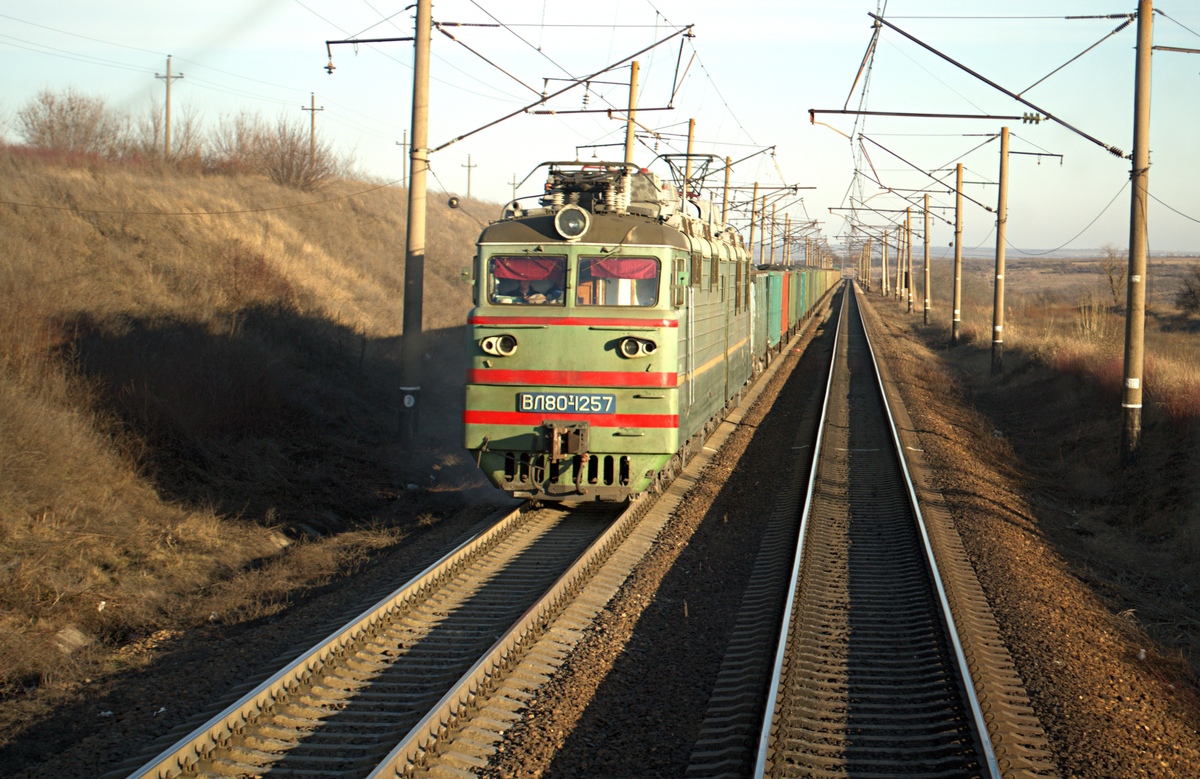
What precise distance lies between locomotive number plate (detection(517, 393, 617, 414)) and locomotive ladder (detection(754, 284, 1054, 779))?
98.0 inches

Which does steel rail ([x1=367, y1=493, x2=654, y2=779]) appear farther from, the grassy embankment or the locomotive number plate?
the grassy embankment

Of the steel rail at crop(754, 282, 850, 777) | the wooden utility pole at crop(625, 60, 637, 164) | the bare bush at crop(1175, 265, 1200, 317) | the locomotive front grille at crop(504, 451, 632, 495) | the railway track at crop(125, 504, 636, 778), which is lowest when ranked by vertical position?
the railway track at crop(125, 504, 636, 778)

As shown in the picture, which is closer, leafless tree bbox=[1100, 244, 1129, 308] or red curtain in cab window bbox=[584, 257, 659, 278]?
red curtain in cab window bbox=[584, 257, 659, 278]

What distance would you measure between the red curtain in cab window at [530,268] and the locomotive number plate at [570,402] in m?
1.30

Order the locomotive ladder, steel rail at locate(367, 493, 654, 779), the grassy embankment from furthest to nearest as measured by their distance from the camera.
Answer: the grassy embankment, the locomotive ladder, steel rail at locate(367, 493, 654, 779)

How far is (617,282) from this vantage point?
10375 millimetres

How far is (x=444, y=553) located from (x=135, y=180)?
20915mm

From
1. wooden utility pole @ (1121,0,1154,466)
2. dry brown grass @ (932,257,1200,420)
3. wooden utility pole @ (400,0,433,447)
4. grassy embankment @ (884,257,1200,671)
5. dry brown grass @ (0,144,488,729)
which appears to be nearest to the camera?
Answer: dry brown grass @ (0,144,488,729)

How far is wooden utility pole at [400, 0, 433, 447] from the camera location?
1448cm

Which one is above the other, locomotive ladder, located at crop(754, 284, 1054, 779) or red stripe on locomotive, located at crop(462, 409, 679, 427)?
red stripe on locomotive, located at crop(462, 409, 679, 427)

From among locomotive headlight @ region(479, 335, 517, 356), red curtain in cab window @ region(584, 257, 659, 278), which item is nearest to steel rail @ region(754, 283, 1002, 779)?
red curtain in cab window @ region(584, 257, 659, 278)

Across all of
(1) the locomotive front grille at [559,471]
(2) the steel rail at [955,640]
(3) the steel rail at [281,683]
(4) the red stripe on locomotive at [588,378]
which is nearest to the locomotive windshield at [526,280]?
(4) the red stripe on locomotive at [588,378]

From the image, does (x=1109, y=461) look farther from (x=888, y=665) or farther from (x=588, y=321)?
(x=888, y=665)

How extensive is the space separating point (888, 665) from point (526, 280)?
564 cm
